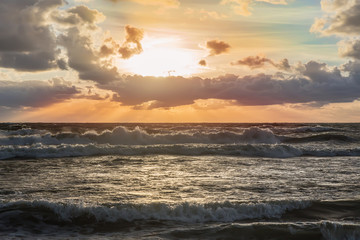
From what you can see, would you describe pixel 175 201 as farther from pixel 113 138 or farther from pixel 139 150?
pixel 113 138

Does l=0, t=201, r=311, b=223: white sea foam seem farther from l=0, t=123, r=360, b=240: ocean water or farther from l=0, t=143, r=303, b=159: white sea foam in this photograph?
l=0, t=143, r=303, b=159: white sea foam

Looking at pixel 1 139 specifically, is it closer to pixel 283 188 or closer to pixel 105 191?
pixel 105 191

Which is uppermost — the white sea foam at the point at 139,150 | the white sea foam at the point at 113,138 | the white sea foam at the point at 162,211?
the white sea foam at the point at 113,138

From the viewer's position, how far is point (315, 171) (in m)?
18.7

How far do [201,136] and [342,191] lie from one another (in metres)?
30.8

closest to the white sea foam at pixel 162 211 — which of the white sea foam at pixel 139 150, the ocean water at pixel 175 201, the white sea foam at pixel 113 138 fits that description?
the ocean water at pixel 175 201

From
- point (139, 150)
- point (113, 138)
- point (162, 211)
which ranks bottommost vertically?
point (162, 211)

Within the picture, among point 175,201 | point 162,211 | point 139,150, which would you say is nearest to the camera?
point 162,211

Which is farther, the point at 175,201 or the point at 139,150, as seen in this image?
the point at 139,150

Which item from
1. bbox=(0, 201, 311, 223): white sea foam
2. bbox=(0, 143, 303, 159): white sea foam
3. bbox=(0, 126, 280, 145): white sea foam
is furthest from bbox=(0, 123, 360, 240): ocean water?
bbox=(0, 126, 280, 145): white sea foam

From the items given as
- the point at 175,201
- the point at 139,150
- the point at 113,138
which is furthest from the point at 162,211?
the point at 113,138

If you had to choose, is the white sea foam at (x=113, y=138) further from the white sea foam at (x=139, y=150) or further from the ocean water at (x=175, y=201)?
the ocean water at (x=175, y=201)

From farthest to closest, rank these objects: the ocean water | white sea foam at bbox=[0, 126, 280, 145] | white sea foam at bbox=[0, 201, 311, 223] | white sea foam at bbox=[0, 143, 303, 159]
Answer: white sea foam at bbox=[0, 126, 280, 145] < white sea foam at bbox=[0, 143, 303, 159] < white sea foam at bbox=[0, 201, 311, 223] < the ocean water

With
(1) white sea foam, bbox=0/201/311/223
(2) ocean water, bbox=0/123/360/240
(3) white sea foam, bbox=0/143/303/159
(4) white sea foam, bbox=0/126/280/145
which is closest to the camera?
(2) ocean water, bbox=0/123/360/240
